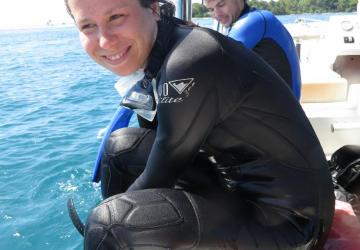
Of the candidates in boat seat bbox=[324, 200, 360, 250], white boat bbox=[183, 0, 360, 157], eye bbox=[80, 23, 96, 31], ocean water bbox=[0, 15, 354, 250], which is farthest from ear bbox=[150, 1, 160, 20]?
ocean water bbox=[0, 15, 354, 250]

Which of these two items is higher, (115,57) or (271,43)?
(115,57)

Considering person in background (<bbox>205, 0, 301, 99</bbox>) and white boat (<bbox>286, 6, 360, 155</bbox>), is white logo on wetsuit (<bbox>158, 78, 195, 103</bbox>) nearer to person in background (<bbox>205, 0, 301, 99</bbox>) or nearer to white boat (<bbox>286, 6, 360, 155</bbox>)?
→ person in background (<bbox>205, 0, 301, 99</bbox>)

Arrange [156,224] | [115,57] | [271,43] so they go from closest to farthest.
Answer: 1. [156,224]
2. [115,57]
3. [271,43]

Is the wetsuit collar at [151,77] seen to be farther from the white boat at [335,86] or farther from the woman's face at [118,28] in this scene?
the white boat at [335,86]

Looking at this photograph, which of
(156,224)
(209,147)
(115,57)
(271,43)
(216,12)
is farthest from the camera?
(216,12)

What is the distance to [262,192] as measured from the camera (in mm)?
1454

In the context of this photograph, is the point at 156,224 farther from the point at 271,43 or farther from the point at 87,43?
the point at 271,43

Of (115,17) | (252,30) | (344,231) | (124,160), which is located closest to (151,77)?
(115,17)

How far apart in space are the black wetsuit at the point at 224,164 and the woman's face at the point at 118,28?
79 mm

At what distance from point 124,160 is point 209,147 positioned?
62cm

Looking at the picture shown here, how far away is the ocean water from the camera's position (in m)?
3.50

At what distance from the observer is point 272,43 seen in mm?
2736

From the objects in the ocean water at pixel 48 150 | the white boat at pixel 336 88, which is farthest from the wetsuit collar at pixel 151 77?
the white boat at pixel 336 88

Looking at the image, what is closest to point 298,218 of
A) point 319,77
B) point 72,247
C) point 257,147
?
point 257,147
